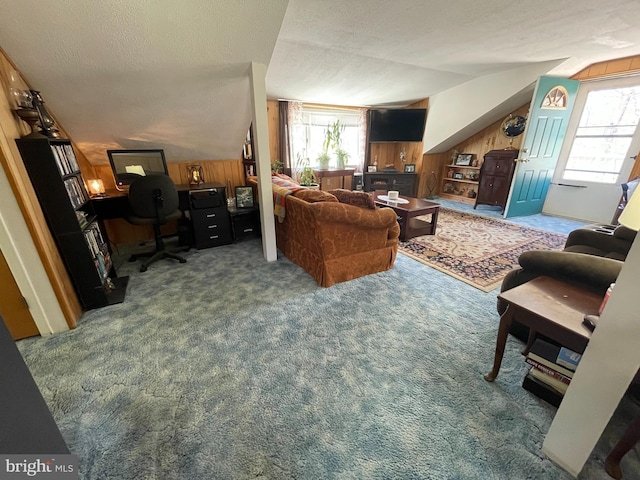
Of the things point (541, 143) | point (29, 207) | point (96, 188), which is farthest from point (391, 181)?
point (29, 207)

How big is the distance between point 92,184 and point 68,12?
1675 millimetres

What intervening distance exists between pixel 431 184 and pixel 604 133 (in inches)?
107

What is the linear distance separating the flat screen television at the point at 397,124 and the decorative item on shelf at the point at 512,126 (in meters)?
1.43

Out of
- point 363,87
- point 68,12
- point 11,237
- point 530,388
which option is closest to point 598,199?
point 363,87

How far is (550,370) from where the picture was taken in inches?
47.9

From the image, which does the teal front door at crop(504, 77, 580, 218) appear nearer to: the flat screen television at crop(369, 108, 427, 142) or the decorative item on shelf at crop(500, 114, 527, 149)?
the decorative item on shelf at crop(500, 114, 527, 149)

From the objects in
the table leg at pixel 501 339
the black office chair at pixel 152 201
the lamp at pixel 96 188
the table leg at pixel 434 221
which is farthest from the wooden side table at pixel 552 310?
the lamp at pixel 96 188

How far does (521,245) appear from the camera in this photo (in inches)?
126

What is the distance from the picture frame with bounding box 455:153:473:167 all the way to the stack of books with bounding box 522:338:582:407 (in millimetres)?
4981

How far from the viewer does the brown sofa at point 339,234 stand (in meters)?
2.15

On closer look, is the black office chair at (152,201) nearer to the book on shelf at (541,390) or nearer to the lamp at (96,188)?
the lamp at (96,188)

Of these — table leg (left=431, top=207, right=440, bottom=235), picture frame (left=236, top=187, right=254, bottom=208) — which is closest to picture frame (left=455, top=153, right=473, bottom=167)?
table leg (left=431, top=207, right=440, bottom=235)

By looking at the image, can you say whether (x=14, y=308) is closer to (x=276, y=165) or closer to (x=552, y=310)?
(x=552, y=310)

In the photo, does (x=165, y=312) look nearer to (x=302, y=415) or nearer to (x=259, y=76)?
(x=302, y=415)
